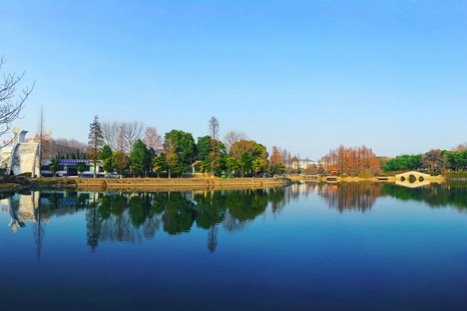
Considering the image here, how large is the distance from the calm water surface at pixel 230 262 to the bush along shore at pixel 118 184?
69.7 ft

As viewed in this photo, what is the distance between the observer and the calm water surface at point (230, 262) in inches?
326

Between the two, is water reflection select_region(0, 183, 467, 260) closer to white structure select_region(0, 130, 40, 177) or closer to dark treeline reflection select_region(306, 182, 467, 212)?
dark treeline reflection select_region(306, 182, 467, 212)

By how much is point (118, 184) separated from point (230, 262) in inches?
1427

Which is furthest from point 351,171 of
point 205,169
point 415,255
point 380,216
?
point 415,255

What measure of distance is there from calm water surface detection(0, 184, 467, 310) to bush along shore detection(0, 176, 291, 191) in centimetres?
2124

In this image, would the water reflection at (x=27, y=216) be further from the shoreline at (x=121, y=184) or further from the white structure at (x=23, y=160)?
the white structure at (x=23, y=160)

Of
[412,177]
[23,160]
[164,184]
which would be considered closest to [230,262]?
[164,184]

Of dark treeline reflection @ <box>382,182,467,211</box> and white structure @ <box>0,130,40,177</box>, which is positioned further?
white structure @ <box>0,130,40,177</box>

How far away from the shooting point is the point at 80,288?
8.91 m

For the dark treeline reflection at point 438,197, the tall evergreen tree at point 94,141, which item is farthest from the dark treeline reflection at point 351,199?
the tall evergreen tree at point 94,141

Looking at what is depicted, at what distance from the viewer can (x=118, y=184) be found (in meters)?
44.9

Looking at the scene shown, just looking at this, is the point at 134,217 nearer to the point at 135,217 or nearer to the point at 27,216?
the point at 135,217

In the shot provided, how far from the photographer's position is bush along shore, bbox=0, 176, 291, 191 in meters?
40.8

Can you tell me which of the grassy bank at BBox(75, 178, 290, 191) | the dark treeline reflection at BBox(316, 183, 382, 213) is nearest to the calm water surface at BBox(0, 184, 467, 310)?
the dark treeline reflection at BBox(316, 183, 382, 213)
